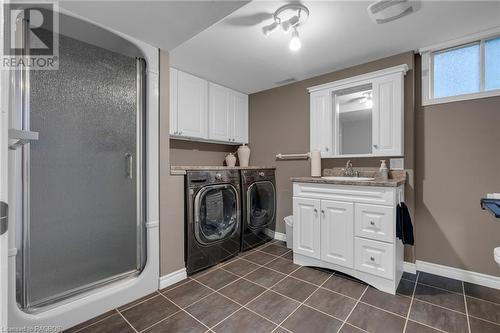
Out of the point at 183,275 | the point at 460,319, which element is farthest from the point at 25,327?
the point at 460,319

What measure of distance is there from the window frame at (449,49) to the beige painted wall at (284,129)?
0.53 metres

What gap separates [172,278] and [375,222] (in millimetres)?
1834

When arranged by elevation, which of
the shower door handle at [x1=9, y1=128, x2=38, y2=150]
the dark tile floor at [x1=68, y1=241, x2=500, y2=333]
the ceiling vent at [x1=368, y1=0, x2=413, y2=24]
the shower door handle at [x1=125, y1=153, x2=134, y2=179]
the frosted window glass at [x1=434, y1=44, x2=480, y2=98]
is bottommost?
the dark tile floor at [x1=68, y1=241, x2=500, y2=333]

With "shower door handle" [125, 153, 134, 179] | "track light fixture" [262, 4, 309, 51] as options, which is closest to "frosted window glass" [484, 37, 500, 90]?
"track light fixture" [262, 4, 309, 51]

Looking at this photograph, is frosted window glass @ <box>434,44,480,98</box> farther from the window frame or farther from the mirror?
the mirror

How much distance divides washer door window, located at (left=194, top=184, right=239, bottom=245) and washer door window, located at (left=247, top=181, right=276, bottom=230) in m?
0.27

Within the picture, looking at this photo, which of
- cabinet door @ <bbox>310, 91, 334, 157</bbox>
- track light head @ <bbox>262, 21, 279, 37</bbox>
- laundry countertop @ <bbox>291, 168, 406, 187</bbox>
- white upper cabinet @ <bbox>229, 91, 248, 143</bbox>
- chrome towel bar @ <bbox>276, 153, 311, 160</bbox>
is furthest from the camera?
white upper cabinet @ <bbox>229, 91, 248, 143</bbox>

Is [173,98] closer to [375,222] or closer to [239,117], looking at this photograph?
[239,117]

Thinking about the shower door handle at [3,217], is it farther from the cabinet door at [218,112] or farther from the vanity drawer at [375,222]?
the cabinet door at [218,112]

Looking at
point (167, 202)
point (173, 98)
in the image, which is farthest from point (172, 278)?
point (173, 98)

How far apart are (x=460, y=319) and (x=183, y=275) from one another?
2.13 meters

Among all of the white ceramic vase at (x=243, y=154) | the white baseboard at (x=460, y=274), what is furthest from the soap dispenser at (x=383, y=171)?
the white ceramic vase at (x=243, y=154)

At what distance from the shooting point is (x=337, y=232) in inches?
85.7

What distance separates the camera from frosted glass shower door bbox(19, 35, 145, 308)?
1.47m
